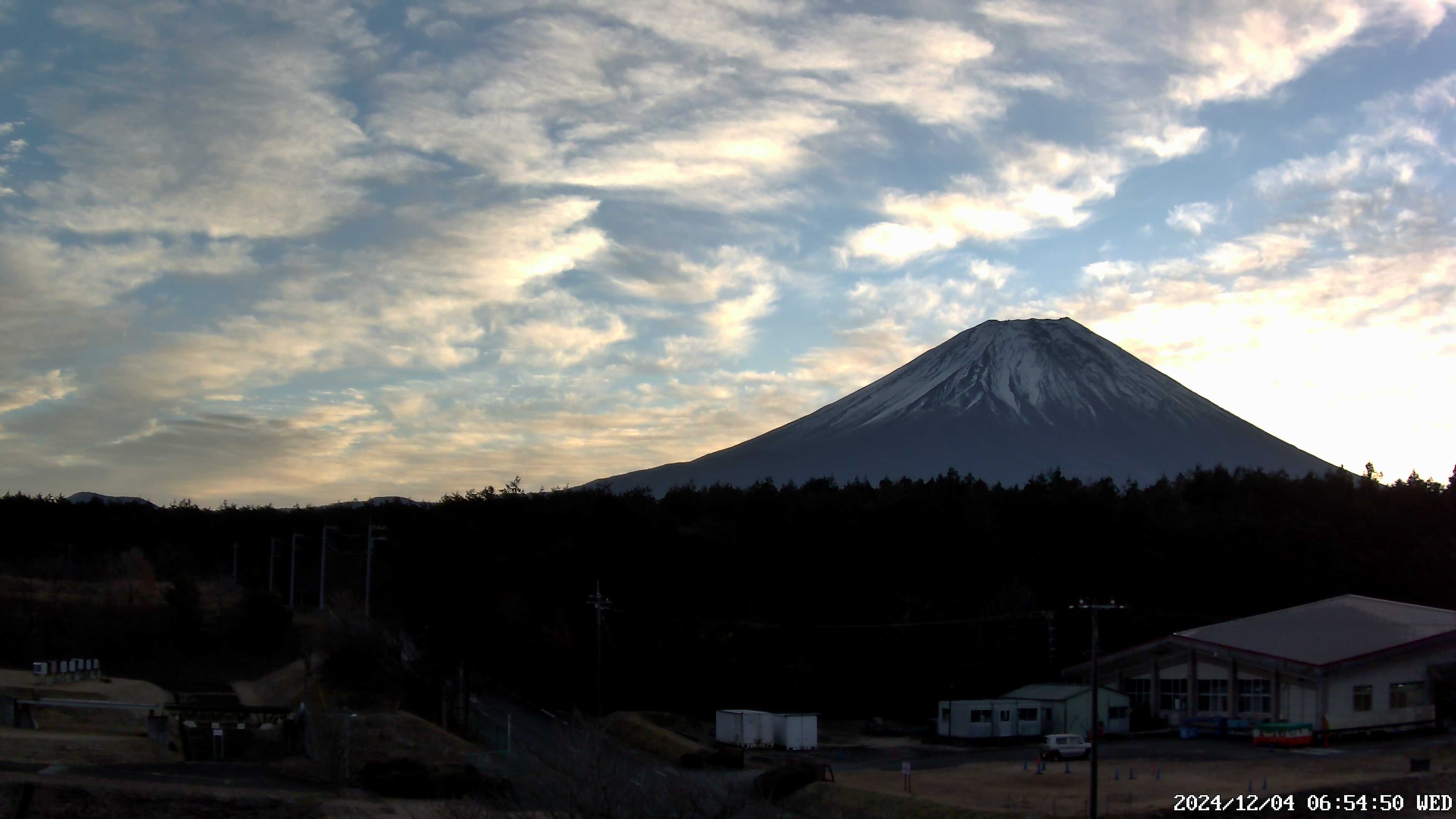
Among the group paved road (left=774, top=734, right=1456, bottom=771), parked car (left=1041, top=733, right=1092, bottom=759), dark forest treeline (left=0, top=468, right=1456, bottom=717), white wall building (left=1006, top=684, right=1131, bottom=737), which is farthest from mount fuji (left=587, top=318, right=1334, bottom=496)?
parked car (left=1041, top=733, right=1092, bottom=759)

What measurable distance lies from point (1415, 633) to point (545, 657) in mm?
35059

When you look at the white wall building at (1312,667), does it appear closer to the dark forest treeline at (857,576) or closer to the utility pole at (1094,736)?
the dark forest treeline at (857,576)

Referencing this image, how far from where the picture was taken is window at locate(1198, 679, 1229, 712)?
44344 mm

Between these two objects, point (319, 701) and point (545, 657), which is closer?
point (319, 701)

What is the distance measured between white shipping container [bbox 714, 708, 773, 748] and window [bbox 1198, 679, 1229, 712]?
55.0 feet

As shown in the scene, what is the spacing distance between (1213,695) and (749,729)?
58.3ft

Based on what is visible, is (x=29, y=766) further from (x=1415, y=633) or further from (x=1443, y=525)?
(x=1443, y=525)

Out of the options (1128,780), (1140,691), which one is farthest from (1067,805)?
(1140,691)

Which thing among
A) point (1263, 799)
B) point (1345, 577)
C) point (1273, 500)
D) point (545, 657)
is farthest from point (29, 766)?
point (1273, 500)

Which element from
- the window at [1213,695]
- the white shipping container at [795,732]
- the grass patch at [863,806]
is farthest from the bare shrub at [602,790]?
the window at [1213,695]

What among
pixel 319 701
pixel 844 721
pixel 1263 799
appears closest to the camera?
pixel 1263 799

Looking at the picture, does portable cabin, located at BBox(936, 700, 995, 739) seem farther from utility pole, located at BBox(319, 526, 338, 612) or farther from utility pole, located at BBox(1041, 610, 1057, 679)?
utility pole, located at BBox(319, 526, 338, 612)

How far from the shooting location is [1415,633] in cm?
4184

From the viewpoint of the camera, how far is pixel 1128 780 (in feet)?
104
